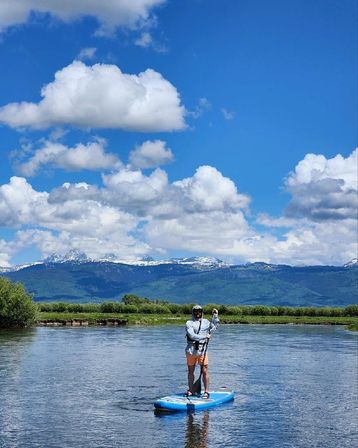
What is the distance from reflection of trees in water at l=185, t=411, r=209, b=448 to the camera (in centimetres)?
2538

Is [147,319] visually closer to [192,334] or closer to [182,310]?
[182,310]

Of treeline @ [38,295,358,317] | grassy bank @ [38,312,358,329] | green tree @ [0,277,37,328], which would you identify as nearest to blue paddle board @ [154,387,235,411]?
green tree @ [0,277,37,328]

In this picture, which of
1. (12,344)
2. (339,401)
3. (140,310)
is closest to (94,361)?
(12,344)

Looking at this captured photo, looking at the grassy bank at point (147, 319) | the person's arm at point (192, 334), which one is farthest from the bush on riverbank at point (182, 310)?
the person's arm at point (192, 334)

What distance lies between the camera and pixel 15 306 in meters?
100

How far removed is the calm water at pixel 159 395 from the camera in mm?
26594

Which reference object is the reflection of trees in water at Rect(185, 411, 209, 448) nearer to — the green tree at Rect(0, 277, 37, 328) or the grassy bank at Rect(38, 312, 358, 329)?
the green tree at Rect(0, 277, 37, 328)

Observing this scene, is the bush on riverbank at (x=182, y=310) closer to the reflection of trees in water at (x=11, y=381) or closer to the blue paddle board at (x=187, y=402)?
the reflection of trees in water at (x=11, y=381)

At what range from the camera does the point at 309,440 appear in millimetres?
26953

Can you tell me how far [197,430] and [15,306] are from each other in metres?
77.4

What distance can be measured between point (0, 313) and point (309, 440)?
77.9m

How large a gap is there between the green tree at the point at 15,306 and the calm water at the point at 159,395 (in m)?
32.2

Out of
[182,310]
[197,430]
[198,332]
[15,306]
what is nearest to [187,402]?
[198,332]

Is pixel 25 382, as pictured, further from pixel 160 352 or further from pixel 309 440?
pixel 160 352
